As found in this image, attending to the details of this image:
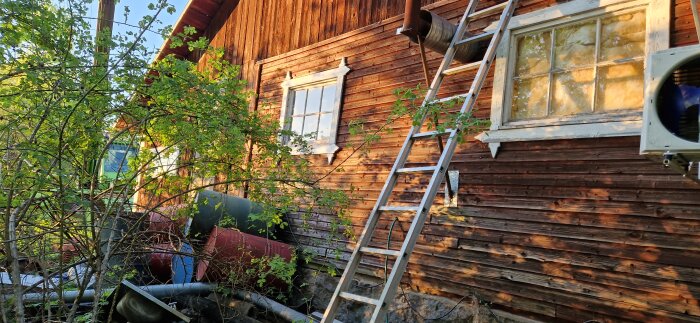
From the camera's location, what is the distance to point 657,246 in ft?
11.8

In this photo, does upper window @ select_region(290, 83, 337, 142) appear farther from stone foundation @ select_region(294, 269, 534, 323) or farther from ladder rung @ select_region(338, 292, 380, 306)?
ladder rung @ select_region(338, 292, 380, 306)

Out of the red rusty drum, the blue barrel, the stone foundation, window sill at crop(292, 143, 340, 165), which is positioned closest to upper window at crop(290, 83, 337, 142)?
window sill at crop(292, 143, 340, 165)

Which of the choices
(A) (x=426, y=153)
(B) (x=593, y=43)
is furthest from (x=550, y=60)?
(A) (x=426, y=153)

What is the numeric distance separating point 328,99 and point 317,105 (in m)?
0.22

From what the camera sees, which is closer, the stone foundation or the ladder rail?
the ladder rail

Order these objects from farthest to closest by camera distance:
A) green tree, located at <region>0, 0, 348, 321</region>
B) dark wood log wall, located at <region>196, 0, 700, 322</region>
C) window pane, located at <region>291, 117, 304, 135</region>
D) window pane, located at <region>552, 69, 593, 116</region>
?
1. window pane, located at <region>291, 117, 304, 135</region>
2. window pane, located at <region>552, 69, 593, 116</region>
3. dark wood log wall, located at <region>196, 0, 700, 322</region>
4. green tree, located at <region>0, 0, 348, 321</region>

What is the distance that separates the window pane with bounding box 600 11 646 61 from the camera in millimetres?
3941

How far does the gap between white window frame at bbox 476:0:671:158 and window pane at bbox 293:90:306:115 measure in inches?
128

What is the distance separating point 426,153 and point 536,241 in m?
1.57

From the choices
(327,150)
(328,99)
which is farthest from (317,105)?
(327,150)

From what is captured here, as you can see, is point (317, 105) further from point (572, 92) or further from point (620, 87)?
point (620, 87)

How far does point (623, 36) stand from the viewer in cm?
403

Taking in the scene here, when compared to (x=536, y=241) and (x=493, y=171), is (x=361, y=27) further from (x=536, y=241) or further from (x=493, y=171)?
(x=536, y=241)

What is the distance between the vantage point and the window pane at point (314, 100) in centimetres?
706
